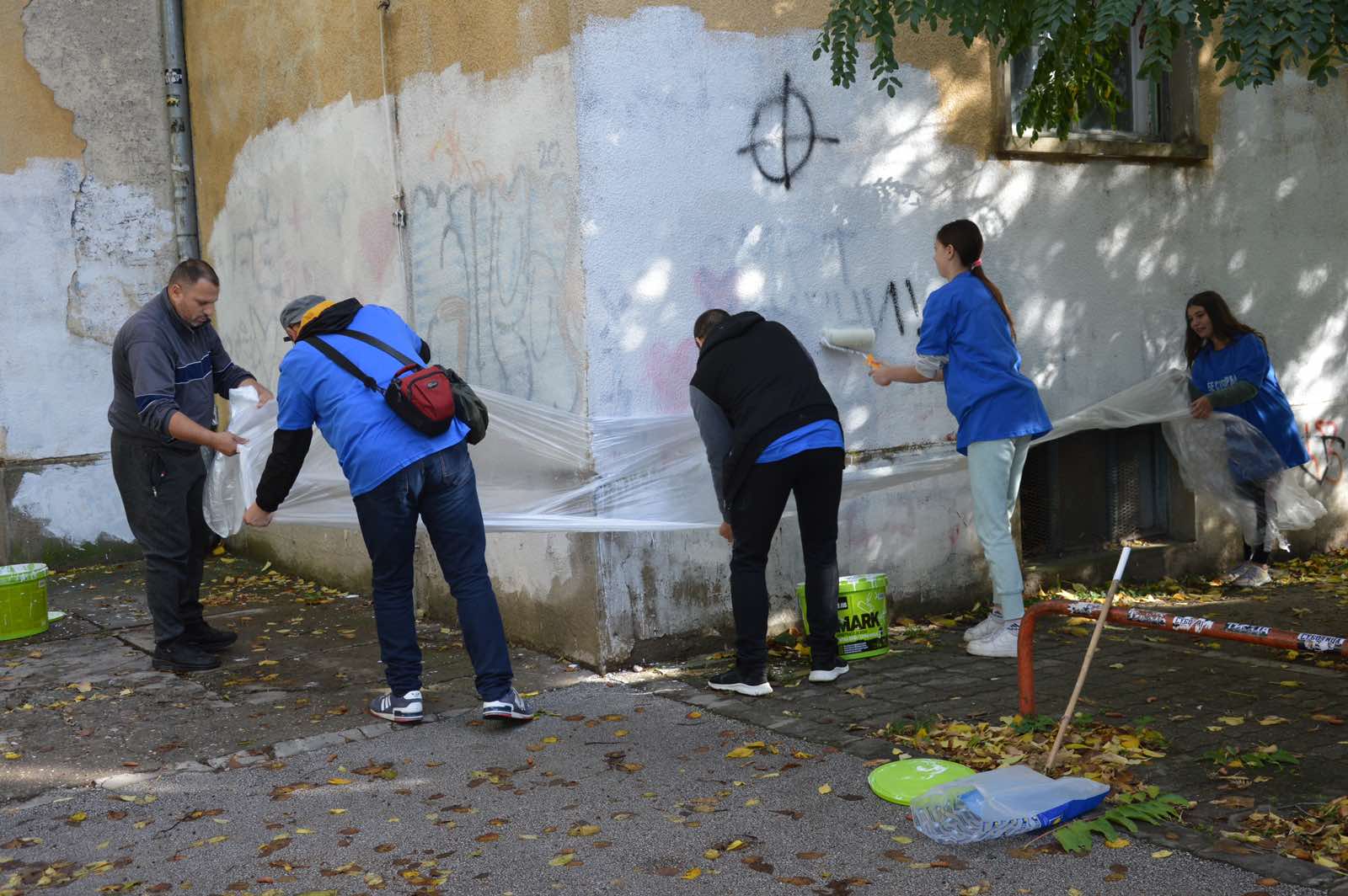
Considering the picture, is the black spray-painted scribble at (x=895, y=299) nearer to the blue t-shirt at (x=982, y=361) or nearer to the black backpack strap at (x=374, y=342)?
the blue t-shirt at (x=982, y=361)

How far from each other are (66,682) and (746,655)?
2.97 metres

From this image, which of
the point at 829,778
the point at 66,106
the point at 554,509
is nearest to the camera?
the point at 829,778

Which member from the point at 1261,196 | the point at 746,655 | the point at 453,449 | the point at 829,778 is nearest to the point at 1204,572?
the point at 1261,196

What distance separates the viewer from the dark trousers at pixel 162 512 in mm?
5867

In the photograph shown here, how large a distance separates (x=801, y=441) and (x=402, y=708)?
71.1 inches

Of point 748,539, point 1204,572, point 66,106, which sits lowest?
point 1204,572

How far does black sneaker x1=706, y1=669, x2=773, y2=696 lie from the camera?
205 inches

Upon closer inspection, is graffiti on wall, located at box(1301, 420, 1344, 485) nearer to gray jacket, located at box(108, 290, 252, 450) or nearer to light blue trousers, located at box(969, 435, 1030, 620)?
light blue trousers, located at box(969, 435, 1030, 620)

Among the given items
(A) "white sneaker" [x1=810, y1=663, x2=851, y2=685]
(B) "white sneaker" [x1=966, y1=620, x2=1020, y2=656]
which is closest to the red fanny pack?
(A) "white sneaker" [x1=810, y1=663, x2=851, y2=685]

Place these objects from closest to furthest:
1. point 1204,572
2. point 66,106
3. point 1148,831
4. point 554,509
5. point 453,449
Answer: point 1148,831
point 453,449
point 554,509
point 1204,572
point 66,106

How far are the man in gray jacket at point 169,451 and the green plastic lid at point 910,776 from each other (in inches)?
127

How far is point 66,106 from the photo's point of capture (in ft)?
28.6

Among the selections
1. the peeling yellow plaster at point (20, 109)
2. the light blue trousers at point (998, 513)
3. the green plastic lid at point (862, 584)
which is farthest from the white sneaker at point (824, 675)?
the peeling yellow plaster at point (20, 109)

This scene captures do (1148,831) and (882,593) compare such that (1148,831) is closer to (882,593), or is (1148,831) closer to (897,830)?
(897,830)
